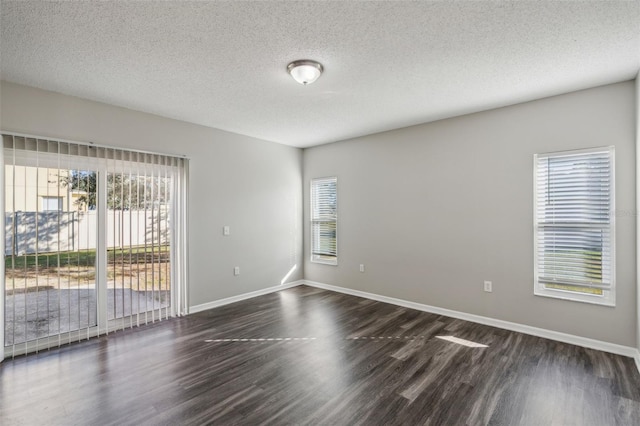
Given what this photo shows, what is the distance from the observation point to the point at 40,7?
1849 mm

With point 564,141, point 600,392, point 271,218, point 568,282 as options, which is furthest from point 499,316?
point 271,218

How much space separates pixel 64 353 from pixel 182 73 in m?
2.94

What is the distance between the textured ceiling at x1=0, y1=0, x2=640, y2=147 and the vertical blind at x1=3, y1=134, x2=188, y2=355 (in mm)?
755

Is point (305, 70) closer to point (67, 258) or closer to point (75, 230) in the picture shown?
point (75, 230)

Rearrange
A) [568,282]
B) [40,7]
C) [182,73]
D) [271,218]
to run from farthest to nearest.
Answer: [271,218]
[568,282]
[182,73]
[40,7]

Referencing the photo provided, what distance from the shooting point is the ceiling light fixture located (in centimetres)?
252

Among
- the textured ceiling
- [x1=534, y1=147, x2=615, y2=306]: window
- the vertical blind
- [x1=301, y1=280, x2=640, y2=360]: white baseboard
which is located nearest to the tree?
the vertical blind

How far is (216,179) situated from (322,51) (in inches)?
109

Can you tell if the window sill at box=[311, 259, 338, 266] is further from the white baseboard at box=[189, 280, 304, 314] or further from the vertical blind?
the vertical blind

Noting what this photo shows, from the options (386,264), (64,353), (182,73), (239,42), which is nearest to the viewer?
(239,42)

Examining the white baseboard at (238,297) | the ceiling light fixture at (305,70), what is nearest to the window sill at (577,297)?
the ceiling light fixture at (305,70)

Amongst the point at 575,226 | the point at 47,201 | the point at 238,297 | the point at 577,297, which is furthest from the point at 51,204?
the point at 577,297

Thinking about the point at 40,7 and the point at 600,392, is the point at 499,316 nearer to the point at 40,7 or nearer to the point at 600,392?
the point at 600,392

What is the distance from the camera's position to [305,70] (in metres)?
2.55
